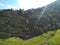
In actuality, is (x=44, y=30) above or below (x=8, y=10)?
below

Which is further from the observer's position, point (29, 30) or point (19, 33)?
point (29, 30)


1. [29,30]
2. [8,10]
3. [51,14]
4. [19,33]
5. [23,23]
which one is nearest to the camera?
[19,33]

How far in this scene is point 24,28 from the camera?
148 ft

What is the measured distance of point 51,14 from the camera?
195 feet

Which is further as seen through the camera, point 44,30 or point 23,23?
point 23,23

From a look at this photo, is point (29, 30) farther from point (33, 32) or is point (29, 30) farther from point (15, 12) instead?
point (15, 12)

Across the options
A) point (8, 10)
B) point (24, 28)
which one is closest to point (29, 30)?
point (24, 28)

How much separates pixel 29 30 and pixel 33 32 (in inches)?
67.7

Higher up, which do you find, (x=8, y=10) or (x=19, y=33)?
(x=8, y=10)

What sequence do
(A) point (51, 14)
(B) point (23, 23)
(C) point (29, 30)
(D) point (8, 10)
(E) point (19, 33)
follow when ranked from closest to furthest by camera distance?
(E) point (19, 33), (C) point (29, 30), (B) point (23, 23), (A) point (51, 14), (D) point (8, 10)

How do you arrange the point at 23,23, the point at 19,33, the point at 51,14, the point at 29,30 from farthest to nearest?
the point at 51,14
the point at 23,23
the point at 29,30
the point at 19,33

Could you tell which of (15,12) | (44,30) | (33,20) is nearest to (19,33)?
(44,30)

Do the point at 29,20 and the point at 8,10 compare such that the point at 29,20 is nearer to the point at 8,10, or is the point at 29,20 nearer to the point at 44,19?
the point at 44,19

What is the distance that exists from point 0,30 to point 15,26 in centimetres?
544
